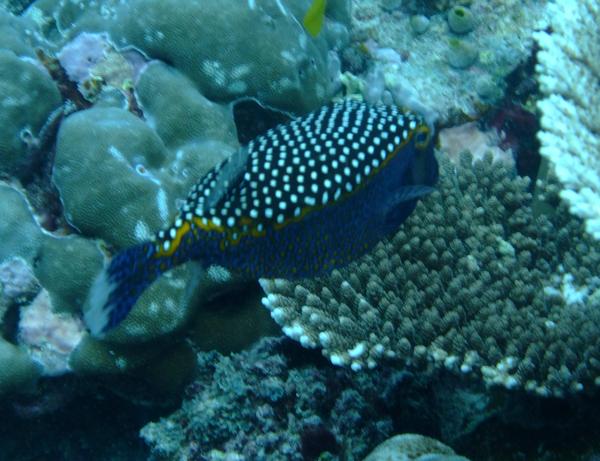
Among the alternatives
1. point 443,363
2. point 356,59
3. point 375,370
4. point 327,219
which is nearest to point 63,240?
point 327,219

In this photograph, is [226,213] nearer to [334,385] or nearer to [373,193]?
[373,193]

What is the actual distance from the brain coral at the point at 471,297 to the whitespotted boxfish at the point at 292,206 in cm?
96

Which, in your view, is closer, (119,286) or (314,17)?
(119,286)

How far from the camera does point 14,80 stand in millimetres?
4738

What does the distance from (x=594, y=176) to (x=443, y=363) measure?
186 centimetres

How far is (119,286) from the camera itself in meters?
2.86

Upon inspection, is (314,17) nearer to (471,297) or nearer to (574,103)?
(574,103)

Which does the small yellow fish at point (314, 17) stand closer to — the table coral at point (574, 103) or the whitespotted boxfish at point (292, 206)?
the table coral at point (574, 103)

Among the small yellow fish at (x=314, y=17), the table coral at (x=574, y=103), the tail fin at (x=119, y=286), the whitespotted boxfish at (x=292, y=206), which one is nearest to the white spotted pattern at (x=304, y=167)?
the whitespotted boxfish at (x=292, y=206)

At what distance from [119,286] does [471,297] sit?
2.75 metres

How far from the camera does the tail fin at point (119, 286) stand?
282 centimetres

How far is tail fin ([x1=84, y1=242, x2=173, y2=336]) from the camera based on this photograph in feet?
9.24

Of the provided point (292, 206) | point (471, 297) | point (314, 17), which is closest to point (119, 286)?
point (292, 206)

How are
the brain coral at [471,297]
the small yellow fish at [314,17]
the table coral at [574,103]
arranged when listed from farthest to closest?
the small yellow fish at [314,17], the table coral at [574,103], the brain coral at [471,297]
